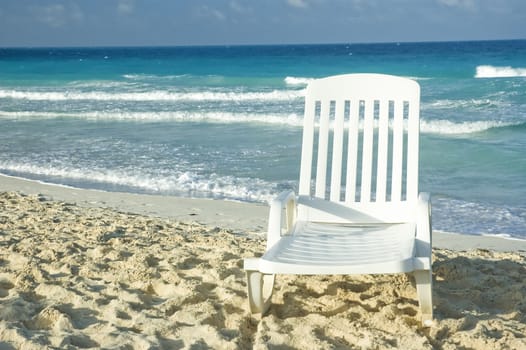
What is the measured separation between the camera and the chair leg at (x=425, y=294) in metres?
3.76

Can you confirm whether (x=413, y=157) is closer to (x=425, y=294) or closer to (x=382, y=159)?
(x=382, y=159)

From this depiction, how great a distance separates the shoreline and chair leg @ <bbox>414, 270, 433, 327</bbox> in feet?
7.38

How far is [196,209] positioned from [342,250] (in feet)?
11.9

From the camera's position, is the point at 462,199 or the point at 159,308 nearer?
the point at 159,308

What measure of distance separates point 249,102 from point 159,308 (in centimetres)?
1638

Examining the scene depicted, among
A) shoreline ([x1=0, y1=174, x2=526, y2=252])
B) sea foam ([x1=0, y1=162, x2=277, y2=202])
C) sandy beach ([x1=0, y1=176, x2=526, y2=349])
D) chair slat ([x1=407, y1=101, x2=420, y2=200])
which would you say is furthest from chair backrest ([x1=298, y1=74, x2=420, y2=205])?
sea foam ([x1=0, y1=162, x2=277, y2=202])

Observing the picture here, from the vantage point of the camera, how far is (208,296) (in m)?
4.35

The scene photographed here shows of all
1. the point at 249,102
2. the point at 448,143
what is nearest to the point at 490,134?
the point at 448,143

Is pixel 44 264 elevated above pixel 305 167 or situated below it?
below

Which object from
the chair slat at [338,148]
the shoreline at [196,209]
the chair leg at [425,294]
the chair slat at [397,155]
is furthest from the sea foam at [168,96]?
the chair leg at [425,294]

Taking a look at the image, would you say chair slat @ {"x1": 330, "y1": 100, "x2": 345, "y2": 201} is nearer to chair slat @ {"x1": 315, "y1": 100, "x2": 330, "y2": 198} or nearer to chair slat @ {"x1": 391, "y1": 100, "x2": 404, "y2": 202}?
chair slat @ {"x1": 315, "y1": 100, "x2": 330, "y2": 198}

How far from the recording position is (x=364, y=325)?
3869 millimetres

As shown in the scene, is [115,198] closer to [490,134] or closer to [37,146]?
[37,146]

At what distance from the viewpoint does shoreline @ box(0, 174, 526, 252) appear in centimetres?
625
